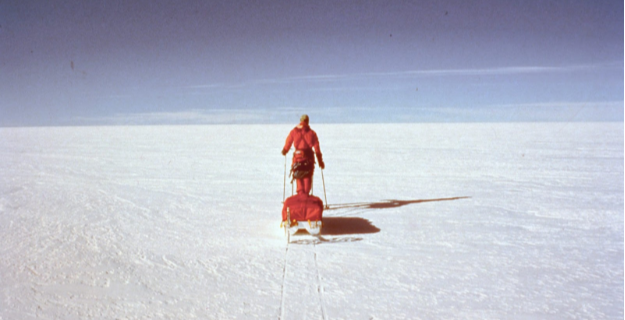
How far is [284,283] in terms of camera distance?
3.82m

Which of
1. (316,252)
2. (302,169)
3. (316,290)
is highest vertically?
(302,169)

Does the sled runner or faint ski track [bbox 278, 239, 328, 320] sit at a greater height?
the sled runner

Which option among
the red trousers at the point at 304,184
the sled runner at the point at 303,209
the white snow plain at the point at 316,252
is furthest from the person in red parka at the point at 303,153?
the white snow plain at the point at 316,252

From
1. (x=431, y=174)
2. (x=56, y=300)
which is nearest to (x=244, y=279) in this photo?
(x=56, y=300)

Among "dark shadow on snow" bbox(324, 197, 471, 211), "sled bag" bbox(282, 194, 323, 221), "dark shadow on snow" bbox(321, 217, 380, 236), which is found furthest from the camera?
"dark shadow on snow" bbox(324, 197, 471, 211)

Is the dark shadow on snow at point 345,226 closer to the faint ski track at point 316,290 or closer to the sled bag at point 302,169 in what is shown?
the sled bag at point 302,169

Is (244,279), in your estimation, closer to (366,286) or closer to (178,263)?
(178,263)

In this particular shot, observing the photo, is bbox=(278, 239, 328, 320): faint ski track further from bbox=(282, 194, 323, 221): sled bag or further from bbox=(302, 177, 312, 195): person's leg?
bbox=(302, 177, 312, 195): person's leg

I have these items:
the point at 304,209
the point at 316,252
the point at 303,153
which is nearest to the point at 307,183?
the point at 303,153

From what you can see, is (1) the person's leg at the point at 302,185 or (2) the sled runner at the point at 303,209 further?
(1) the person's leg at the point at 302,185

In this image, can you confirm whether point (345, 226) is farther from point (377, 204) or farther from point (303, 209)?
point (377, 204)

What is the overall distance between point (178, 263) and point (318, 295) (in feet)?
5.41

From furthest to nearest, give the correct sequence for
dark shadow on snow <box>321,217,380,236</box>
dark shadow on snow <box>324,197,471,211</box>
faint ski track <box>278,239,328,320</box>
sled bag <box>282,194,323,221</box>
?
1. dark shadow on snow <box>324,197,471,211</box>
2. dark shadow on snow <box>321,217,380,236</box>
3. sled bag <box>282,194,323,221</box>
4. faint ski track <box>278,239,328,320</box>

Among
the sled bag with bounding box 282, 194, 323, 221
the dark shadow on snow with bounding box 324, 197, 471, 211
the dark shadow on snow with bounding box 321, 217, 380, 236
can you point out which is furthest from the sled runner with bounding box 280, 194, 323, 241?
the dark shadow on snow with bounding box 324, 197, 471, 211
